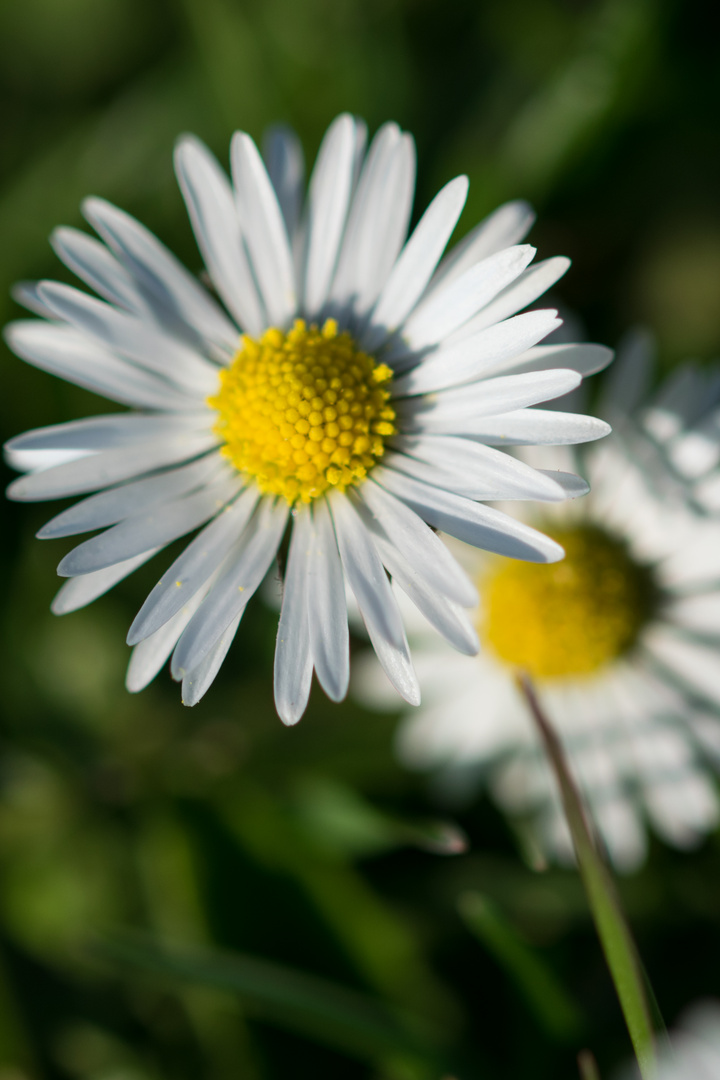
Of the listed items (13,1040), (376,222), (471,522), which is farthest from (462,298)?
(13,1040)

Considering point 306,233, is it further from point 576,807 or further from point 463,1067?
point 463,1067

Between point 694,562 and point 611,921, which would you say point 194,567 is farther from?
point 694,562

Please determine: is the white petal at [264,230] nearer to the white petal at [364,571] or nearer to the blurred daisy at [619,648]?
the white petal at [364,571]

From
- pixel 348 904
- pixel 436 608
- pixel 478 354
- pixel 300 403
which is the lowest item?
pixel 348 904

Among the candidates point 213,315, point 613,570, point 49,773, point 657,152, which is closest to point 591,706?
point 613,570

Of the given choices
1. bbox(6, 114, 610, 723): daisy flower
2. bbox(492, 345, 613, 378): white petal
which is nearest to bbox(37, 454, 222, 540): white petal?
bbox(6, 114, 610, 723): daisy flower

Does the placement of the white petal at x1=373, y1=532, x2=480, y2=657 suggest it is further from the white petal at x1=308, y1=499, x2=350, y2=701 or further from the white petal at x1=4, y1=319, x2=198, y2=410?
the white petal at x1=4, y1=319, x2=198, y2=410
